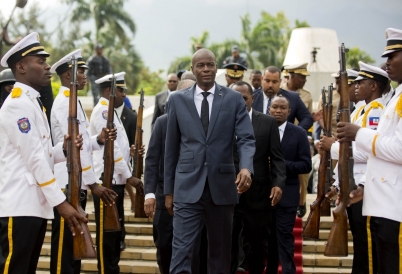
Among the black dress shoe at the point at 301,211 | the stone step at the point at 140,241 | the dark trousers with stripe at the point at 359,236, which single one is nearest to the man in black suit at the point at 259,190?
the dark trousers with stripe at the point at 359,236

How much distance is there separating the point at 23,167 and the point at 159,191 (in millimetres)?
2254

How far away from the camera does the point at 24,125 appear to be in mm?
5387

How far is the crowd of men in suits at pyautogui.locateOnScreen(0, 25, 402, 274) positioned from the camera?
5.32 m

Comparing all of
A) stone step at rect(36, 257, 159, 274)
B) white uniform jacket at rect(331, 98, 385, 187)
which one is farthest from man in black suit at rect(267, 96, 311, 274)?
stone step at rect(36, 257, 159, 274)

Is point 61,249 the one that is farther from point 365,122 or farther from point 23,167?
point 365,122

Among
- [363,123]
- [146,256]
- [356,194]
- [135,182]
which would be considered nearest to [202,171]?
[356,194]

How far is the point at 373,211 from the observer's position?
5250 mm

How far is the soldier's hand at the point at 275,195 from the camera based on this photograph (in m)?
7.16

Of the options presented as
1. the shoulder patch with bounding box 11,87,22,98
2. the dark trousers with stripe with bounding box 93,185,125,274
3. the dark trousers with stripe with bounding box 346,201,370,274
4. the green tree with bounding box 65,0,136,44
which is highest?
the green tree with bounding box 65,0,136,44

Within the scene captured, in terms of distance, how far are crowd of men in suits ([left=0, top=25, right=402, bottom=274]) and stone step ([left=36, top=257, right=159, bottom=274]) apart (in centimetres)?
97

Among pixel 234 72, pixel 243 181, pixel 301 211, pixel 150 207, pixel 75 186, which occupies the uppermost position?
pixel 234 72

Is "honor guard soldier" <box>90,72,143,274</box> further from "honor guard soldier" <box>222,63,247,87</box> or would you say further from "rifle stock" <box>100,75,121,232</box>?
"honor guard soldier" <box>222,63,247,87</box>

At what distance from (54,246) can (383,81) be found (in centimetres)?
369

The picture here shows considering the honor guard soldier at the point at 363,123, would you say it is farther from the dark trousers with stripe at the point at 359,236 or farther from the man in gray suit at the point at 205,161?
the man in gray suit at the point at 205,161
